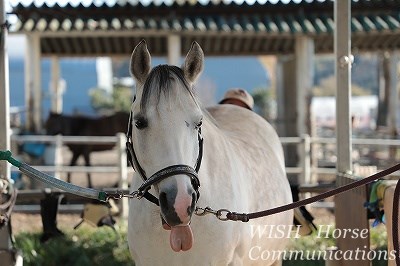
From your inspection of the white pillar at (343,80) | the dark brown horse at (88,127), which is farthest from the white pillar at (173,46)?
the white pillar at (343,80)

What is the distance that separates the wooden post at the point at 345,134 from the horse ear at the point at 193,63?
1.67 m

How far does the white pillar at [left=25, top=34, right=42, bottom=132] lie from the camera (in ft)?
37.3

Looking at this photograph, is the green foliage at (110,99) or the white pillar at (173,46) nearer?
the white pillar at (173,46)

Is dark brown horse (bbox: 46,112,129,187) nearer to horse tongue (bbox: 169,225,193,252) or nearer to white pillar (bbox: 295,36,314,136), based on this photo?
white pillar (bbox: 295,36,314,136)

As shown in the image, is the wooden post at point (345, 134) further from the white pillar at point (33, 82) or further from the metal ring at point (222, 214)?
the white pillar at point (33, 82)

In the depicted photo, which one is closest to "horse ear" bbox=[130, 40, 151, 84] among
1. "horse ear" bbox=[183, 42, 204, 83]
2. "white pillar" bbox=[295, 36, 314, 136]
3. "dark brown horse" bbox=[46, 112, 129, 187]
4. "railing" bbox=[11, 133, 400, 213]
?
"horse ear" bbox=[183, 42, 204, 83]

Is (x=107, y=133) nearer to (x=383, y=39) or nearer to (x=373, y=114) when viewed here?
(x=383, y=39)

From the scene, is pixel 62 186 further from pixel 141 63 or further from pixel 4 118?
pixel 4 118

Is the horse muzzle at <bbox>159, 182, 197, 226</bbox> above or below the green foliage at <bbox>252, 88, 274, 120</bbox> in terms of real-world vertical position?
below

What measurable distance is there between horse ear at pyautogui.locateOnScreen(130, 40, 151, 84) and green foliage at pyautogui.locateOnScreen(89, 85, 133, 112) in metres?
25.9

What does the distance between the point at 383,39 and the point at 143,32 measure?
4.56 metres

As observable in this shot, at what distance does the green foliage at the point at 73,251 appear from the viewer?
19.0 ft

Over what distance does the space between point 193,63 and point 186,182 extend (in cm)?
63

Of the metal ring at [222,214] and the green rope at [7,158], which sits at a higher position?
the green rope at [7,158]
